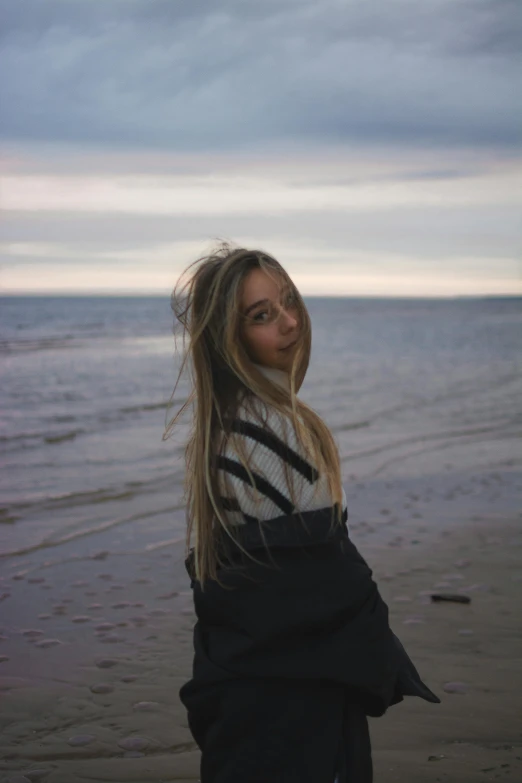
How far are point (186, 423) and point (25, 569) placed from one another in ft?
25.8

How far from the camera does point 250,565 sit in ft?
6.75

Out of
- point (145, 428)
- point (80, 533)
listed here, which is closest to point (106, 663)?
point (80, 533)

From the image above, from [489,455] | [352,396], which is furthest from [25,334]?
[489,455]

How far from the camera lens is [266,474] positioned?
2104mm

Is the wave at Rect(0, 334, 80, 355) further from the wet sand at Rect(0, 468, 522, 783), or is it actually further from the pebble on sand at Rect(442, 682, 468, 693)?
the pebble on sand at Rect(442, 682, 468, 693)

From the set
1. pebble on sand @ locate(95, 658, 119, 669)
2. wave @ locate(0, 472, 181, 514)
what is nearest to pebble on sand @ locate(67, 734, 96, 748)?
pebble on sand @ locate(95, 658, 119, 669)

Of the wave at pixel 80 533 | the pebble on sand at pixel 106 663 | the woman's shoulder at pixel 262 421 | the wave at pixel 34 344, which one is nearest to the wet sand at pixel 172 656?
the pebble on sand at pixel 106 663

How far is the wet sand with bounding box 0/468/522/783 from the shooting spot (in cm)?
383

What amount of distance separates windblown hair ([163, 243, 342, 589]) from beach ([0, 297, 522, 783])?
1.98m

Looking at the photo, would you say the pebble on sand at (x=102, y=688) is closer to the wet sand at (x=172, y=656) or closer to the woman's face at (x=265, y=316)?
the wet sand at (x=172, y=656)

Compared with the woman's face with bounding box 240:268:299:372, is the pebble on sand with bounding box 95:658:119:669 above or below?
below

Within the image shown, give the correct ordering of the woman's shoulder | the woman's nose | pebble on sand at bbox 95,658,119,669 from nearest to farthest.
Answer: the woman's shoulder < the woman's nose < pebble on sand at bbox 95,658,119,669

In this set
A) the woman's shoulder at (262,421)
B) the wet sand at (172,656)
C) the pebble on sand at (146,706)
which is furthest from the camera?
the pebble on sand at (146,706)

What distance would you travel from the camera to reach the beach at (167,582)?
3947 millimetres
